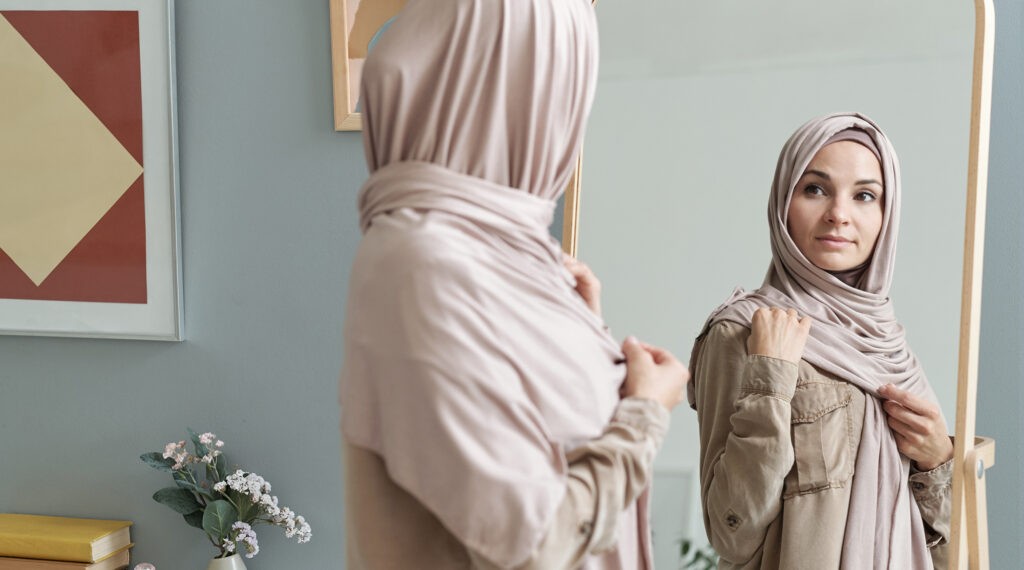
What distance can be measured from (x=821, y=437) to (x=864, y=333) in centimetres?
19

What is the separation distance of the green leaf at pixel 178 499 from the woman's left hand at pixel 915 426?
1450mm

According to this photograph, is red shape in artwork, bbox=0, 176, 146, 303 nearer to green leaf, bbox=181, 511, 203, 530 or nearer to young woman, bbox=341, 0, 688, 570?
green leaf, bbox=181, 511, 203, 530

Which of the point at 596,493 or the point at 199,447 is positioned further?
the point at 199,447

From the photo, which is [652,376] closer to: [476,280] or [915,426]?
[476,280]

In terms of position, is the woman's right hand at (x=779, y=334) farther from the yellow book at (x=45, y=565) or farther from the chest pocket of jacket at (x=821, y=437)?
the yellow book at (x=45, y=565)

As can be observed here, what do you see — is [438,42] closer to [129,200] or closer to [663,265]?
[663,265]

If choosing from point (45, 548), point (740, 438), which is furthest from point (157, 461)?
point (740, 438)

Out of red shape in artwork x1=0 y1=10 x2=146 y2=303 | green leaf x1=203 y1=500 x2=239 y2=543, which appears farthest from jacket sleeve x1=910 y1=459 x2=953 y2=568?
red shape in artwork x1=0 y1=10 x2=146 y2=303

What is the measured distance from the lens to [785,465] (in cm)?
129

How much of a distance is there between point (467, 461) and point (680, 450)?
2.90ft

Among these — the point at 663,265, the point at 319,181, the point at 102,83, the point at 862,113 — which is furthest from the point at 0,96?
the point at 862,113

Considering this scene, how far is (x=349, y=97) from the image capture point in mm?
2010

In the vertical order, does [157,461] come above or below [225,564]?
above

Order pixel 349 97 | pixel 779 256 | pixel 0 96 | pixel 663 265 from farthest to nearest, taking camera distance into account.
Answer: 1. pixel 0 96
2. pixel 349 97
3. pixel 663 265
4. pixel 779 256
